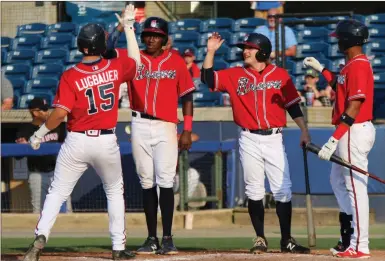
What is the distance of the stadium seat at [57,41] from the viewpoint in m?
19.2

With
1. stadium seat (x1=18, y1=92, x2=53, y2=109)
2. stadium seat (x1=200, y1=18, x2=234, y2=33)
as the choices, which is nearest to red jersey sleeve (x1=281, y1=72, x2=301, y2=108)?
stadium seat (x1=18, y1=92, x2=53, y2=109)

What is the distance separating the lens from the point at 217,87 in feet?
30.5

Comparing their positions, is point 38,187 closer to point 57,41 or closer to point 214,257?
point 57,41

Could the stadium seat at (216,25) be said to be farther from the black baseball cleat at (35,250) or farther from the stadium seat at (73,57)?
the black baseball cleat at (35,250)

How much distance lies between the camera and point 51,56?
18938 mm

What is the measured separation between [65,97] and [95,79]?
295 millimetres

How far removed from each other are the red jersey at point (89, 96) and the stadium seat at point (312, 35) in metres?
9.70

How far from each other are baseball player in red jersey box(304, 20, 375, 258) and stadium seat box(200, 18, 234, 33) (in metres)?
9.93

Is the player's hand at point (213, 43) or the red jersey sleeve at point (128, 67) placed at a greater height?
the player's hand at point (213, 43)

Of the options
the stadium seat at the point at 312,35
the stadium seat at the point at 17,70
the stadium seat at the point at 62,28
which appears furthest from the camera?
the stadium seat at the point at 62,28

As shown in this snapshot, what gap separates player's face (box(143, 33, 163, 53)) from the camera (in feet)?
30.5

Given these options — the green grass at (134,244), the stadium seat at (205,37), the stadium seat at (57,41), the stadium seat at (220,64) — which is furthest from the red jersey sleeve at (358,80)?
the stadium seat at (57,41)

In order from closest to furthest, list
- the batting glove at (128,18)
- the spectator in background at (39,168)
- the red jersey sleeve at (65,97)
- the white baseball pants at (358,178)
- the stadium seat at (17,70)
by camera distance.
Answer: the red jersey sleeve at (65,97)
the white baseball pants at (358,178)
the batting glove at (128,18)
the spectator in background at (39,168)
the stadium seat at (17,70)

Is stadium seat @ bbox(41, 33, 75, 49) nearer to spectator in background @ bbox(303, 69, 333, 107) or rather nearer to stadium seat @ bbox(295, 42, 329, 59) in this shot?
stadium seat @ bbox(295, 42, 329, 59)
